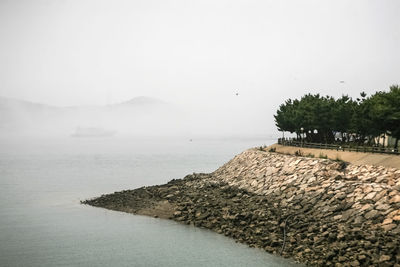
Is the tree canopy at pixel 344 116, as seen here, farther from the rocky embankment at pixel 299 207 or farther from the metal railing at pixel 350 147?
the rocky embankment at pixel 299 207

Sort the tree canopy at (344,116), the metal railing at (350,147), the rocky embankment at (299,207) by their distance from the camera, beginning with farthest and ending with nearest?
the tree canopy at (344,116) < the metal railing at (350,147) < the rocky embankment at (299,207)

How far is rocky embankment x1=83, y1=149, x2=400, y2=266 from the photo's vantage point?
29594mm

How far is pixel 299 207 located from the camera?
40656 millimetres

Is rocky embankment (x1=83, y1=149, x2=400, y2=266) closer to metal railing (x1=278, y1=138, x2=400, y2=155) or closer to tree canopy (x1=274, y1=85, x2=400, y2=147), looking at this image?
metal railing (x1=278, y1=138, x2=400, y2=155)

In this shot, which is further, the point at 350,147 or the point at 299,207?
the point at 350,147

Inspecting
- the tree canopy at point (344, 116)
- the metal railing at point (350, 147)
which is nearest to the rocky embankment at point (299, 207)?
the metal railing at point (350, 147)

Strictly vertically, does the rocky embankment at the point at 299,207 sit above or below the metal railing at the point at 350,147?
below

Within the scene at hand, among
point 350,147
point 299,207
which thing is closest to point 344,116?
point 350,147

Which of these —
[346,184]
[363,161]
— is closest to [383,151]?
[363,161]

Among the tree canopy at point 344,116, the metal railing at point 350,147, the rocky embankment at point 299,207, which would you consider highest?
the tree canopy at point 344,116

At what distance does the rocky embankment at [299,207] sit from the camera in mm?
29594

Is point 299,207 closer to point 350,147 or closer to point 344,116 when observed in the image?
point 350,147

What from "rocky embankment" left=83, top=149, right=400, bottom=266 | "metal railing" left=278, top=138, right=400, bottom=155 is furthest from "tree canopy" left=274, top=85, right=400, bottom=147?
"rocky embankment" left=83, top=149, right=400, bottom=266

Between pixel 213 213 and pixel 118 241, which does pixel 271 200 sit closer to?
pixel 213 213
